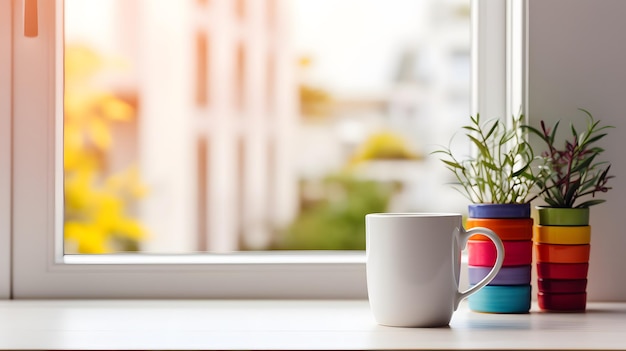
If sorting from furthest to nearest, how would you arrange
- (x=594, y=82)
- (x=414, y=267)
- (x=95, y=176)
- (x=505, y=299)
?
(x=95, y=176), (x=594, y=82), (x=505, y=299), (x=414, y=267)

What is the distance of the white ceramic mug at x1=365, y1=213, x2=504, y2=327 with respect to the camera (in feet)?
2.80

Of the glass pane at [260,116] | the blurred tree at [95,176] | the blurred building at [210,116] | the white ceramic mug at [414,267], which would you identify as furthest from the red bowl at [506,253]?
the blurred building at [210,116]

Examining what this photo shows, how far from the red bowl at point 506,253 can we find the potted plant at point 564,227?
1.3 inches

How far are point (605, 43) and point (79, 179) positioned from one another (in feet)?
13.3

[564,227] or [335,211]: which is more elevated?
[564,227]

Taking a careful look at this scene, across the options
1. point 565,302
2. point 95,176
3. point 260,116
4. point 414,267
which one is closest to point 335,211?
point 260,116

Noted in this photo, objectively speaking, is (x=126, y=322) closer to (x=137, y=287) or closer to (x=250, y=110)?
(x=137, y=287)

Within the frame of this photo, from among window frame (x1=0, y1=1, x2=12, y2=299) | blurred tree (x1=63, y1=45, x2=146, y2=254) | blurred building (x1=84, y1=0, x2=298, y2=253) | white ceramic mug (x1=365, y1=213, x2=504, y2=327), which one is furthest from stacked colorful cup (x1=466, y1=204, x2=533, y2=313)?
blurred building (x1=84, y1=0, x2=298, y2=253)

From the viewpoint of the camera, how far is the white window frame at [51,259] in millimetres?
1135

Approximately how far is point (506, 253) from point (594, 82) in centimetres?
31

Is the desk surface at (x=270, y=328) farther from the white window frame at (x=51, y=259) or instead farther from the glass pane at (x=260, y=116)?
the glass pane at (x=260, y=116)

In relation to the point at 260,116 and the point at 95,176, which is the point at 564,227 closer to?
the point at 95,176

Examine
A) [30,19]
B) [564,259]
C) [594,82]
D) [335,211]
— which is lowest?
[335,211]

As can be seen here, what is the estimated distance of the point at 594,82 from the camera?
1.10 meters
